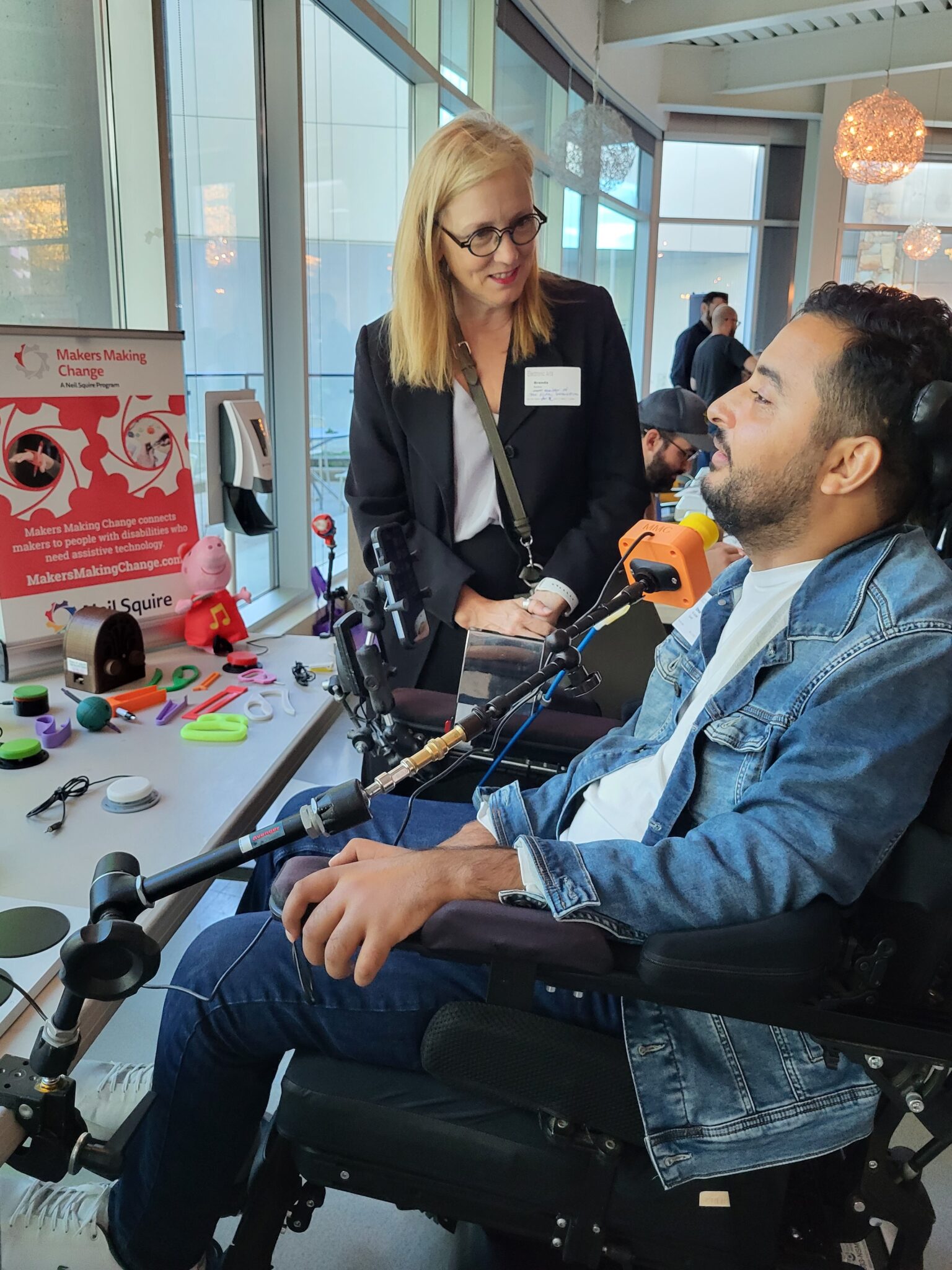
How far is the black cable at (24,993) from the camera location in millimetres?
964

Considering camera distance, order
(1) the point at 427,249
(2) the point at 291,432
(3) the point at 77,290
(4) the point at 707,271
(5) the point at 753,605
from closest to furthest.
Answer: (5) the point at 753,605 → (1) the point at 427,249 → (3) the point at 77,290 → (2) the point at 291,432 → (4) the point at 707,271

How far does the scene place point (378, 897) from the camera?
3.39ft

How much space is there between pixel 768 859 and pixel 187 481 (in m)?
1.65

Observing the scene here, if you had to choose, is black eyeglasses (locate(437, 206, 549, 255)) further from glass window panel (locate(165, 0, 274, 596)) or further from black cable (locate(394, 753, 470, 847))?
glass window panel (locate(165, 0, 274, 596))

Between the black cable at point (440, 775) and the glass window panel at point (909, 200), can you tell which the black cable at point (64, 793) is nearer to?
the black cable at point (440, 775)

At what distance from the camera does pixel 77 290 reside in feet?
8.40

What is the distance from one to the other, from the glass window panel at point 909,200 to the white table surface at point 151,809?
11.3 m

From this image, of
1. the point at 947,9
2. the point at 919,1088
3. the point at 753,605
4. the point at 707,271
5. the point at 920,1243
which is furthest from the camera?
the point at 707,271

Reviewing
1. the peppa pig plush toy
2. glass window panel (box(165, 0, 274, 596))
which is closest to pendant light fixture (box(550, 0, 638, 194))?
glass window panel (box(165, 0, 274, 596))

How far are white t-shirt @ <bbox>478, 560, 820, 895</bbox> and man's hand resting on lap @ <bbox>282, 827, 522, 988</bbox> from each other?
243 millimetres

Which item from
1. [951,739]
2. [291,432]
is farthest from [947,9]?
[951,739]

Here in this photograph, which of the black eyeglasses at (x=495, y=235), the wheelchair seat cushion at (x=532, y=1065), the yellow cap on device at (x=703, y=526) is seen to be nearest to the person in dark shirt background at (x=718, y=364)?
the black eyeglasses at (x=495, y=235)

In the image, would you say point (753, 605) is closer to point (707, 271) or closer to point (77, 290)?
point (77, 290)

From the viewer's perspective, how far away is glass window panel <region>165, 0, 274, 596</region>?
121 inches
